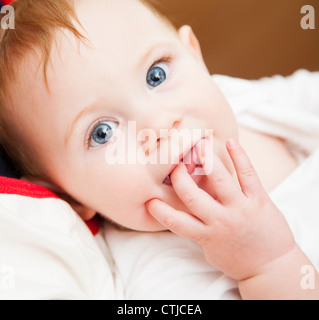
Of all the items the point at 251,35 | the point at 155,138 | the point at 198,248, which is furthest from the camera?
the point at 251,35

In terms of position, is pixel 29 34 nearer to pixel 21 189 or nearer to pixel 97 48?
pixel 97 48

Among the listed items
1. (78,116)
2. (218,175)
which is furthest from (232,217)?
(78,116)

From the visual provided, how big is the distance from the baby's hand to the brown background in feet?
2.38

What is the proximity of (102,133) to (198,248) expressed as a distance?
0.95ft

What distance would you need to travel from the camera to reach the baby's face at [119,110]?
0.59 m

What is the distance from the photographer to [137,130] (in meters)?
0.59

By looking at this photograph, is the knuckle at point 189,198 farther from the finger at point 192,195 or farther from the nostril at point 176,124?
the nostril at point 176,124

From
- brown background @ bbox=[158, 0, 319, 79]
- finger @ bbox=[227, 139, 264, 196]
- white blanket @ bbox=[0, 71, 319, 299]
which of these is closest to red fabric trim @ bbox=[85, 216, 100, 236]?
white blanket @ bbox=[0, 71, 319, 299]

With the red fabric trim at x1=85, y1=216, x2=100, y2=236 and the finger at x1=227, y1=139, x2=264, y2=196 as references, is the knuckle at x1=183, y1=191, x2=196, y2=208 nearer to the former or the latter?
the finger at x1=227, y1=139, x2=264, y2=196

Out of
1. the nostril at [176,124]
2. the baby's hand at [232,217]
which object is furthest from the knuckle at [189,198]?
the nostril at [176,124]
